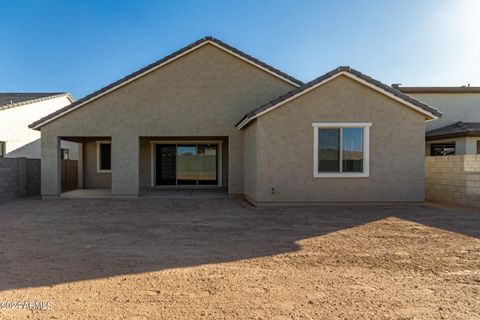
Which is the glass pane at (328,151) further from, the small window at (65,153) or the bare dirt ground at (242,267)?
the small window at (65,153)

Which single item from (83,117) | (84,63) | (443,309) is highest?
(84,63)

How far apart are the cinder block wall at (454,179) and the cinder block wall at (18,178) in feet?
60.6

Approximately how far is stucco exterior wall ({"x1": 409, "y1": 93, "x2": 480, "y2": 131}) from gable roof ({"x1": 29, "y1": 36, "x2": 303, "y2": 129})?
39.2ft

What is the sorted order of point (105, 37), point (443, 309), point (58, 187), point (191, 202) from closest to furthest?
point (443, 309) → point (191, 202) → point (58, 187) → point (105, 37)

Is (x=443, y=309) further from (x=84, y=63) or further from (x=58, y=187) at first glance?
(x=84, y=63)

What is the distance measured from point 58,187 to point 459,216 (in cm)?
1558

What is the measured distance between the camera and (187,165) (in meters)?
16.1

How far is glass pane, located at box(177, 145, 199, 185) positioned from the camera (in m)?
16.1

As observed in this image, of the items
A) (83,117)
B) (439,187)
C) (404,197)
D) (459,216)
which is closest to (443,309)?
(459,216)

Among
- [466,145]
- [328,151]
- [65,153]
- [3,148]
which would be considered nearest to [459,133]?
[466,145]

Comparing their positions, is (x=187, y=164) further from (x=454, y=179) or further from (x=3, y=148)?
(x=454, y=179)

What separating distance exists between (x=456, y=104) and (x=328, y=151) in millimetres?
15010

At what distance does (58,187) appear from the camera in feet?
42.2

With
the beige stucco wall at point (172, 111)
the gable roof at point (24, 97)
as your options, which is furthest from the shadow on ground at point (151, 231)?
the gable roof at point (24, 97)
